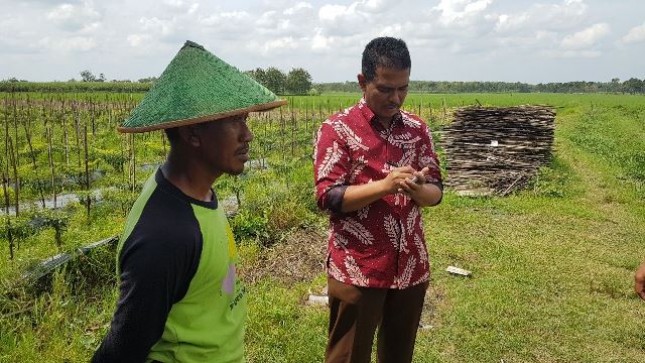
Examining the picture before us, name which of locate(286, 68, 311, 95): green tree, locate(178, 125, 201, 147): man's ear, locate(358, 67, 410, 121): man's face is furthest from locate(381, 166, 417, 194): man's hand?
locate(286, 68, 311, 95): green tree

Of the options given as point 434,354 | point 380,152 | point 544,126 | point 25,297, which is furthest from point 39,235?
point 544,126

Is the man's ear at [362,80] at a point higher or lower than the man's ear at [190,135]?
higher

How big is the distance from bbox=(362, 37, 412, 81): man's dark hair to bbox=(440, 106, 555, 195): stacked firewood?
7376 millimetres

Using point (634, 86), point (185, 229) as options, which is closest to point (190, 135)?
point (185, 229)

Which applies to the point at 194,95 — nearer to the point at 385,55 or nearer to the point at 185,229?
the point at 185,229

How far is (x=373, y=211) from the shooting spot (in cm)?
223

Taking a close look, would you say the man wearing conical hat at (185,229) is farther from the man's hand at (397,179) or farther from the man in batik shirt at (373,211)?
the man in batik shirt at (373,211)

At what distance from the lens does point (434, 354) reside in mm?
3883

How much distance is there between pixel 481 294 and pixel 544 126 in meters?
7.33

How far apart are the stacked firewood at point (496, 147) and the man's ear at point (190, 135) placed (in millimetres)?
8444

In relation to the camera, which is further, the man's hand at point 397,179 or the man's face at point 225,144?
the man's hand at point 397,179

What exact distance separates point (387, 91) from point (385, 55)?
0.50 feet

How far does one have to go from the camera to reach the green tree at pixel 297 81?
63.8m

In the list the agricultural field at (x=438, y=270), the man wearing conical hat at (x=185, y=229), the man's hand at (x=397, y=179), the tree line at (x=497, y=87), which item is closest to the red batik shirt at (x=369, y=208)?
the man's hand at (x=397, y=179)
